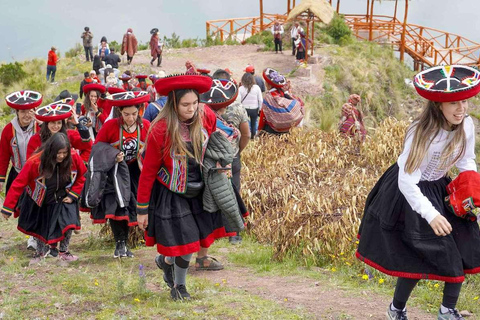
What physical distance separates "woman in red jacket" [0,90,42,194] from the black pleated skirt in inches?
112

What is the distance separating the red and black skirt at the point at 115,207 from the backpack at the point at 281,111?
4.90 metres

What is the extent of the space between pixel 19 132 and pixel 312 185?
3.70 metres

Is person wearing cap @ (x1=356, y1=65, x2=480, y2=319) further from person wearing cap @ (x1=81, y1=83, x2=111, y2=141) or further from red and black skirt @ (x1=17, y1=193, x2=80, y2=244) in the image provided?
person wearing cap @ (x1=81, y1=83, x2=111, y2=141)

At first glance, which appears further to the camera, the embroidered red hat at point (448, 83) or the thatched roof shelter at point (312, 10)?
the thatched roof shelter at point (312, 10)

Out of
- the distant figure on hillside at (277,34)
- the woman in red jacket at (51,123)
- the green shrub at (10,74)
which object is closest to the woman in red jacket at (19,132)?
the woman in red jacket at (51,123)

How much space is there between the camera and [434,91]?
4.20m

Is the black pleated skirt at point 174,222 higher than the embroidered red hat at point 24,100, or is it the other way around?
the embroidered red hat at point 24,100

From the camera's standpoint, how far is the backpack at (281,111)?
11531mm

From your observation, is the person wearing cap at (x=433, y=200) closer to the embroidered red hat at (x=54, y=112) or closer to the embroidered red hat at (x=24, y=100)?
the embroidered red hat at (x=54, y=112)

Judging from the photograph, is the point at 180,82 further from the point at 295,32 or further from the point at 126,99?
the point at 295,32

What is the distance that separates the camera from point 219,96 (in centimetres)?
650

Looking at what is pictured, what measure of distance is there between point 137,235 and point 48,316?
269 cm

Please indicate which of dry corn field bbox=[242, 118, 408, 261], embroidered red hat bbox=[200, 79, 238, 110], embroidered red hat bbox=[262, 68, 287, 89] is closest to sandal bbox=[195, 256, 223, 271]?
dry corn field bbox=[242, 118, 408, 261]

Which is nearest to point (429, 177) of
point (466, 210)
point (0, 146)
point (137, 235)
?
point (466, 210)
